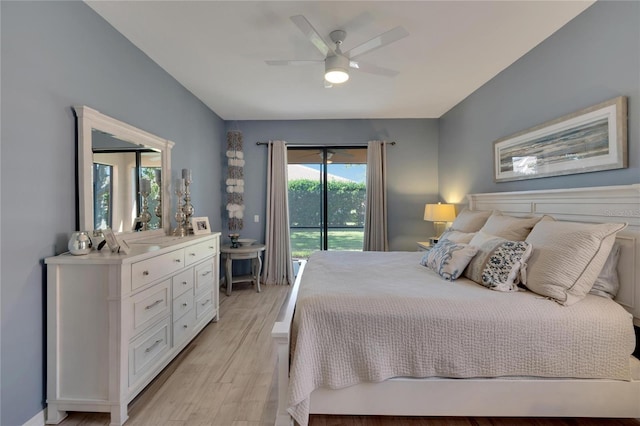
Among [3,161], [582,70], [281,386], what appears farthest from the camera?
[582,70]

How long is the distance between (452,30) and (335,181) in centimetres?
270

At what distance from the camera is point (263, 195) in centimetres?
445

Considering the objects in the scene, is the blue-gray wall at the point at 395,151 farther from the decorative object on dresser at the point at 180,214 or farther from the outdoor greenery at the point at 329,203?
the decorative object on dresser at the point at 180,214

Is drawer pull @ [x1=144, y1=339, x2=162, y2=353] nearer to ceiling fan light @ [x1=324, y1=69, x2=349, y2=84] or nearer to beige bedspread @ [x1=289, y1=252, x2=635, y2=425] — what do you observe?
beige bedspread @ [x1=289, y1=252, x2=635, y2=425]

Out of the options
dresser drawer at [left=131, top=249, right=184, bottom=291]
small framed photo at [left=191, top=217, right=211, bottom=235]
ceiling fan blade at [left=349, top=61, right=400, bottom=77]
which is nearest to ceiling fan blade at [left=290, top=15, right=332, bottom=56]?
ceiling fan blade at [left=349, top=61, right=400, bottom=77]

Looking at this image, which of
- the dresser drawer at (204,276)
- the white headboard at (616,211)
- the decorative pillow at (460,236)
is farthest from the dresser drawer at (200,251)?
the white headboard at (616,211)

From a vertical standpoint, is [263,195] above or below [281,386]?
above

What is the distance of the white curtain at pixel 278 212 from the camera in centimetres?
431

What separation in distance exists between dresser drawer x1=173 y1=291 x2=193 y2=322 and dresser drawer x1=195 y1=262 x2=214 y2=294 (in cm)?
15

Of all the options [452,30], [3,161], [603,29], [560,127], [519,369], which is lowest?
[519,369]

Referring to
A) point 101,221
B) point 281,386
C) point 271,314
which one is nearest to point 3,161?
point 101,221

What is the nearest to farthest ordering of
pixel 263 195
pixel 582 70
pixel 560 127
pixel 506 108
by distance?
pixel 582 70 < pixel 560 127 < pixel 506 108 < pixel 263 195

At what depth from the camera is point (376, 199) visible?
4.28 metres

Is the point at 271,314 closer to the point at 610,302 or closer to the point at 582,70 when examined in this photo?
the point at 610,302
